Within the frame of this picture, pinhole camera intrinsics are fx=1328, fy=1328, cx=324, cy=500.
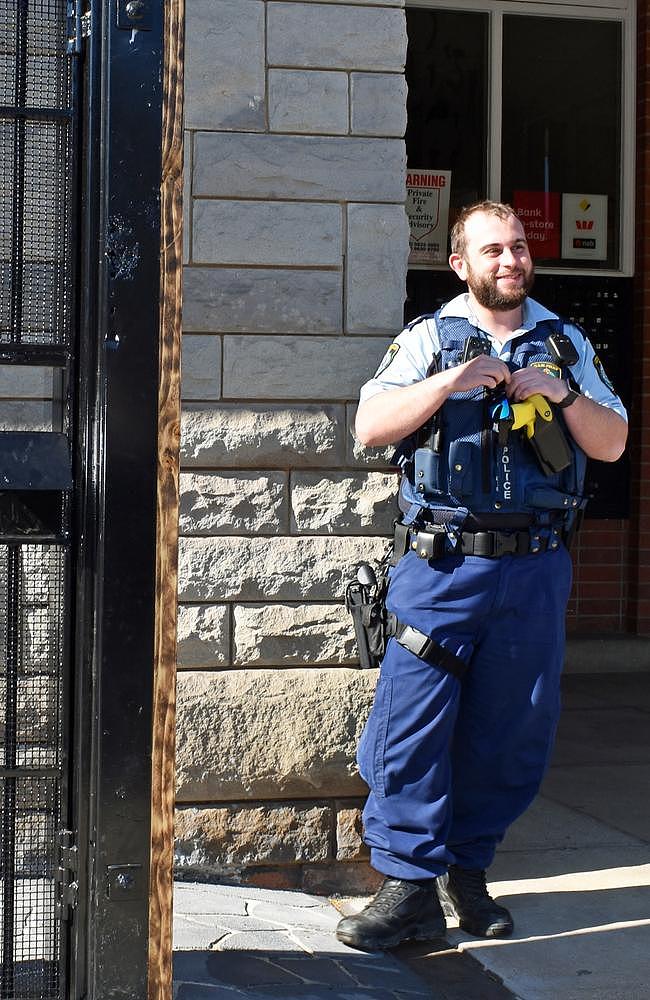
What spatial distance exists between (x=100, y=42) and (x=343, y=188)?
1.69 meters

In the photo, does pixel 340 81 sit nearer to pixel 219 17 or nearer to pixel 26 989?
pixel 219 17

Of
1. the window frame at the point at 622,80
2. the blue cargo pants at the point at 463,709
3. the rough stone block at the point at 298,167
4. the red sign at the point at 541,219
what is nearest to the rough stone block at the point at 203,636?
the blue cargo pants at the point at 463,709

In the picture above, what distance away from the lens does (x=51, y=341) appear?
285 centimetres

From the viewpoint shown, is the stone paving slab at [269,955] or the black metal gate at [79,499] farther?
the stone paving slab at [269,955]

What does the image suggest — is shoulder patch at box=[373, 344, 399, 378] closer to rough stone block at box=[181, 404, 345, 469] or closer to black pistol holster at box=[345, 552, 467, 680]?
rough stone block at box=[181, 404, 345, 469]

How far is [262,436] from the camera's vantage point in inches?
170

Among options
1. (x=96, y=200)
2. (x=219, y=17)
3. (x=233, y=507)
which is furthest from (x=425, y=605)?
(x=219, y=17)

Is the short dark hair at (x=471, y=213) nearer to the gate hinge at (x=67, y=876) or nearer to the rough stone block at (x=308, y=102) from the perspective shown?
the rough stone block at (x=308, y=102)

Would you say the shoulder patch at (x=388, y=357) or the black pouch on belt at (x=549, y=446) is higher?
the shoulder patch at (x=388, y=357)

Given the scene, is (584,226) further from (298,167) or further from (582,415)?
(582,415)

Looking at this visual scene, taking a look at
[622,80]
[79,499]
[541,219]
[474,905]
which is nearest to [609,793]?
→ [474,905]

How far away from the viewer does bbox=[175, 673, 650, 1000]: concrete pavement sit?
3.59 metres

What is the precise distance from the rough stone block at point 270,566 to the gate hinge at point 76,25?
1834 mm

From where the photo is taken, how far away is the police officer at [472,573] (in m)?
3.82
